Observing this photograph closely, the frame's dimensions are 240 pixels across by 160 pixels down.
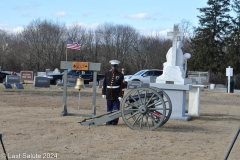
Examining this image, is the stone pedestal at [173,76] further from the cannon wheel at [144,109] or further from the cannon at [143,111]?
the cannon wheel at [144,109]

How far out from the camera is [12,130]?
11344 millimetres

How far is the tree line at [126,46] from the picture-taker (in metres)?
54.7

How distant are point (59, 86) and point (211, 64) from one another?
83.8 feet

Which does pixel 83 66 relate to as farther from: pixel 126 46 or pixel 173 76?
pixel 126 46

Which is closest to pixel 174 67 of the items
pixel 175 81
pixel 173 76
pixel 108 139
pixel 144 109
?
pixel 173 76

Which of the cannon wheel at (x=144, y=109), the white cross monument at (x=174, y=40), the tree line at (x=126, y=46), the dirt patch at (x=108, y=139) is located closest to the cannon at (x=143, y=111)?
the cannon wheel at (x=144, y=109)

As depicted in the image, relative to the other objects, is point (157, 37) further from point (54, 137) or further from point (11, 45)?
point (54, 137)

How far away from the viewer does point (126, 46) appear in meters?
68.1

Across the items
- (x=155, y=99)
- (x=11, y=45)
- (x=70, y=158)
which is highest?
(x=11, y=45)

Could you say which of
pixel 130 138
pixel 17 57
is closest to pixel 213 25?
pixel 17 57

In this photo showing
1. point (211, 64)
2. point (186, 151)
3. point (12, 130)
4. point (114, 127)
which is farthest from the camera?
point (211, 64)

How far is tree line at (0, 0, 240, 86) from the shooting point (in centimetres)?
5472

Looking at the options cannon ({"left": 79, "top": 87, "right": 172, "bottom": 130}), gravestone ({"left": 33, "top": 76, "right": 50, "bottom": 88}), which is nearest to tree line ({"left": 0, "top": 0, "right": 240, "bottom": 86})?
gravestone ({"left": 33, "top": 76, "right": 50, "bottom": 88})

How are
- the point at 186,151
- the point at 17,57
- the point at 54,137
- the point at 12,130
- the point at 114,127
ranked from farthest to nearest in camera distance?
the point at 17,57
the point at 114,127
the point at 12,130
the point at 54,137
the point at 186,151
